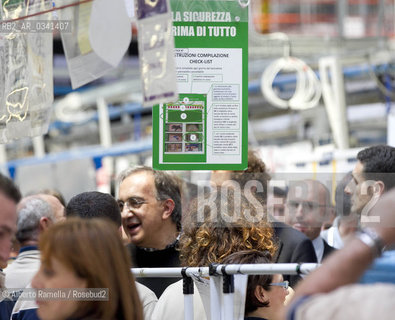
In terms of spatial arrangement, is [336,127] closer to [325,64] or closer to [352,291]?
[325,64]

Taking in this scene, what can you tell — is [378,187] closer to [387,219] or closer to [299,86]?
[387,219]

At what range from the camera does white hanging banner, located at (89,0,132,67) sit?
10.5 feet

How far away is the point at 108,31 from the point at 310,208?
2406 mm

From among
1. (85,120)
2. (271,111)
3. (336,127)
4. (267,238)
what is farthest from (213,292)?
(85,120)

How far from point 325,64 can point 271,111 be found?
8.96 feet

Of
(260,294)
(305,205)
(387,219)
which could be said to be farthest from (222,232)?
(305,205)

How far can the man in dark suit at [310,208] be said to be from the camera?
5.09 m

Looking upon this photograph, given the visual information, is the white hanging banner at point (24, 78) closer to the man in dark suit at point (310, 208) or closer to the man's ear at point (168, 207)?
the man's ear at point (168, 207)

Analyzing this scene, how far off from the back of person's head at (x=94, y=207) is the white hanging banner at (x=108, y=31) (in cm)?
85

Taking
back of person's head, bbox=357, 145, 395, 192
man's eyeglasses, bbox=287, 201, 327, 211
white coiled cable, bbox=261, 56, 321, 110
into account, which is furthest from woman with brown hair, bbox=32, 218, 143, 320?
white coiled cable, bbox=261, 56, 321, 110

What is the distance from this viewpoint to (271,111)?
10508mm

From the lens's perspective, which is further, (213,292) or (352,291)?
(213,292)

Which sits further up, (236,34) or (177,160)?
(236,34)

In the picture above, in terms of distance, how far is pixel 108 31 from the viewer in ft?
10.6
